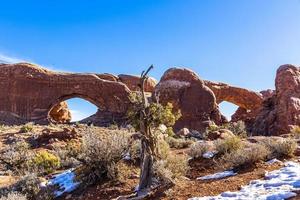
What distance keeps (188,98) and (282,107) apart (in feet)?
25.6

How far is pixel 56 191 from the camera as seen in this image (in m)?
8.70

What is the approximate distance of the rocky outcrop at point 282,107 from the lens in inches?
886

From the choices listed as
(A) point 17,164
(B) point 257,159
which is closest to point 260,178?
(B) point 257,159

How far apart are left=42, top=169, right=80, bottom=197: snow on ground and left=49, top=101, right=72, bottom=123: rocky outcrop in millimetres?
30293

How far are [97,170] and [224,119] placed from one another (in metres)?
22.4

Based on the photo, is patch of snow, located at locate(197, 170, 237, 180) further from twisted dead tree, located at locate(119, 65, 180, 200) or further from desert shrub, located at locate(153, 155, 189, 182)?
twisted dead tree, located at locate(119, 65, 180, 200)

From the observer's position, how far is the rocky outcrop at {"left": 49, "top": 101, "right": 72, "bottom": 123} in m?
39.5

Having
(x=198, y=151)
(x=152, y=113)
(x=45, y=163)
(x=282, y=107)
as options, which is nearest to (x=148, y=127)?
(x=152, y=113)

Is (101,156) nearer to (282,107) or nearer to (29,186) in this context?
(29,186)

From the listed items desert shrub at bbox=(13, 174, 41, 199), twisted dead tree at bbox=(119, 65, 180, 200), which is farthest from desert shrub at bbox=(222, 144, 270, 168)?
desert shrub at bbox=(13, 174, 41, 199)

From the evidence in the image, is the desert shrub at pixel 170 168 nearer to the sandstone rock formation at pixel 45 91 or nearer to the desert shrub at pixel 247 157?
the desert shrub at pixel 247 157

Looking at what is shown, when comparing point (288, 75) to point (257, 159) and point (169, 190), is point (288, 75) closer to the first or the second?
point (257, 159)

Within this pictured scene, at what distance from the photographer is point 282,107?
76.5ft

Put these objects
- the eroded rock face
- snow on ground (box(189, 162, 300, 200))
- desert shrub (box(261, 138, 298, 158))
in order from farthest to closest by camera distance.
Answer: the eroded rock face, desert shrub (box(261, 138, 298, 158)), snow on ground (box(189, 162, 300, 200))
